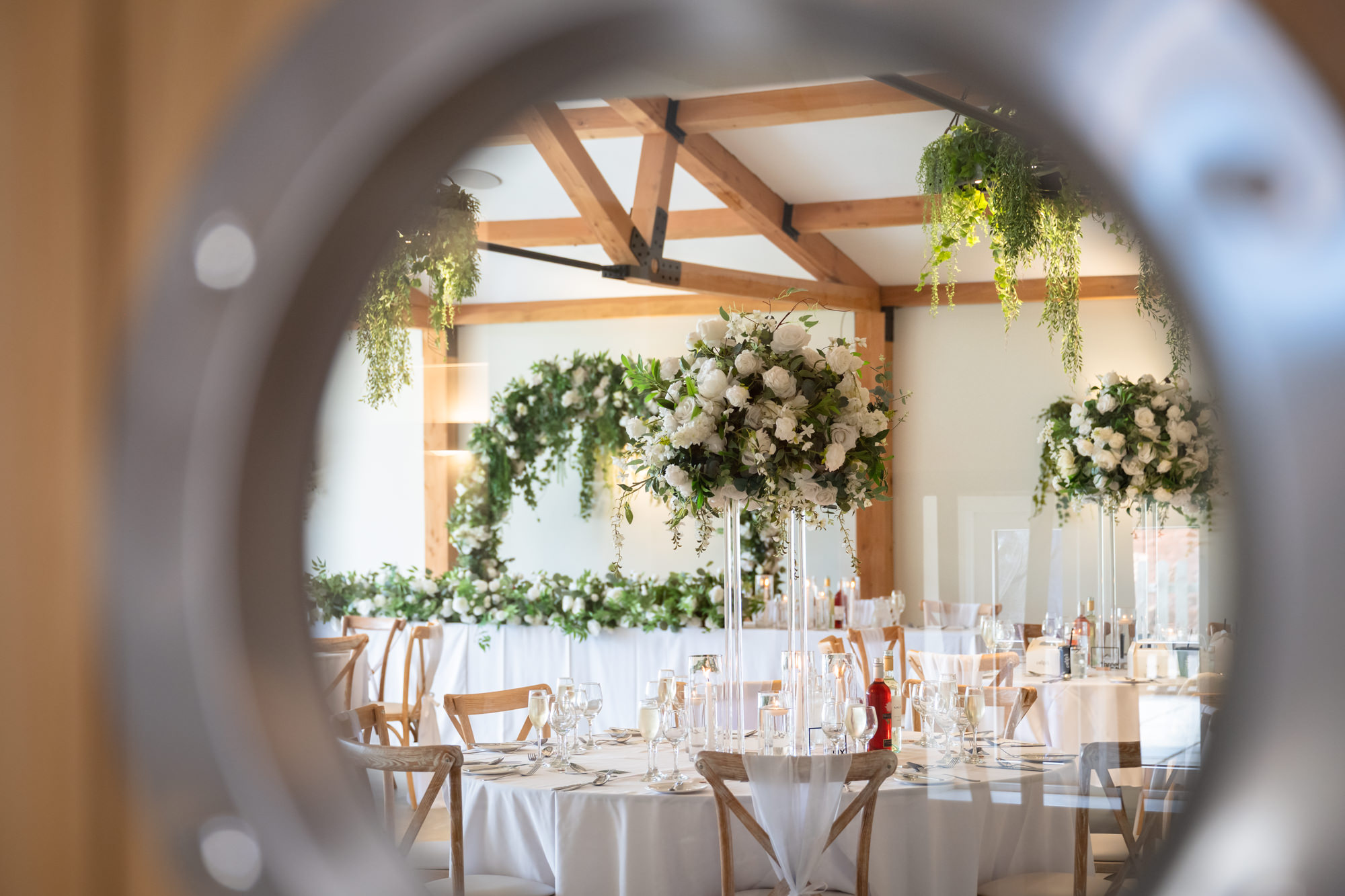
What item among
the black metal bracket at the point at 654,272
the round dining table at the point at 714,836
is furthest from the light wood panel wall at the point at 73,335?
the black metal bracket at the point at 654,272

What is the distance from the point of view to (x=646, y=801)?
2.05 metres

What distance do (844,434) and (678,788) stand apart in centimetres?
85

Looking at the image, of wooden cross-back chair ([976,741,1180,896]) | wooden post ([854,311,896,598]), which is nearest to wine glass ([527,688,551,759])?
wooden cross-back chair ([976,741,1180,896])

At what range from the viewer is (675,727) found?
219 cm

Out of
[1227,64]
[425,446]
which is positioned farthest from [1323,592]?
[425,446]

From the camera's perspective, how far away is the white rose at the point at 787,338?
2.17 m

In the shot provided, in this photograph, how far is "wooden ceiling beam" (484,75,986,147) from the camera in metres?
2.78

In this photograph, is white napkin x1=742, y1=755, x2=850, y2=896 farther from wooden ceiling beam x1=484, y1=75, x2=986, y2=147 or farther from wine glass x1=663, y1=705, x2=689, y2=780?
wooden ceiling beam x1=484, y1=75, x2=986, y2=147

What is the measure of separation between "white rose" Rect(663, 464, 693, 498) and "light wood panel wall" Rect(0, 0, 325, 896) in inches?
57.2

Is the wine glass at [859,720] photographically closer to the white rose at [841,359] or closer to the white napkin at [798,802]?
the white napkin at [798,802]

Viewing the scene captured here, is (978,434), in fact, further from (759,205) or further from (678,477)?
(759,205)

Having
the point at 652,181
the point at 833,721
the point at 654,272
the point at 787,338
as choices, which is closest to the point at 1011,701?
the point at 833,721

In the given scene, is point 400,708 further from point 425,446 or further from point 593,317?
point 593,317

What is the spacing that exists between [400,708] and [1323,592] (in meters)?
4.45
